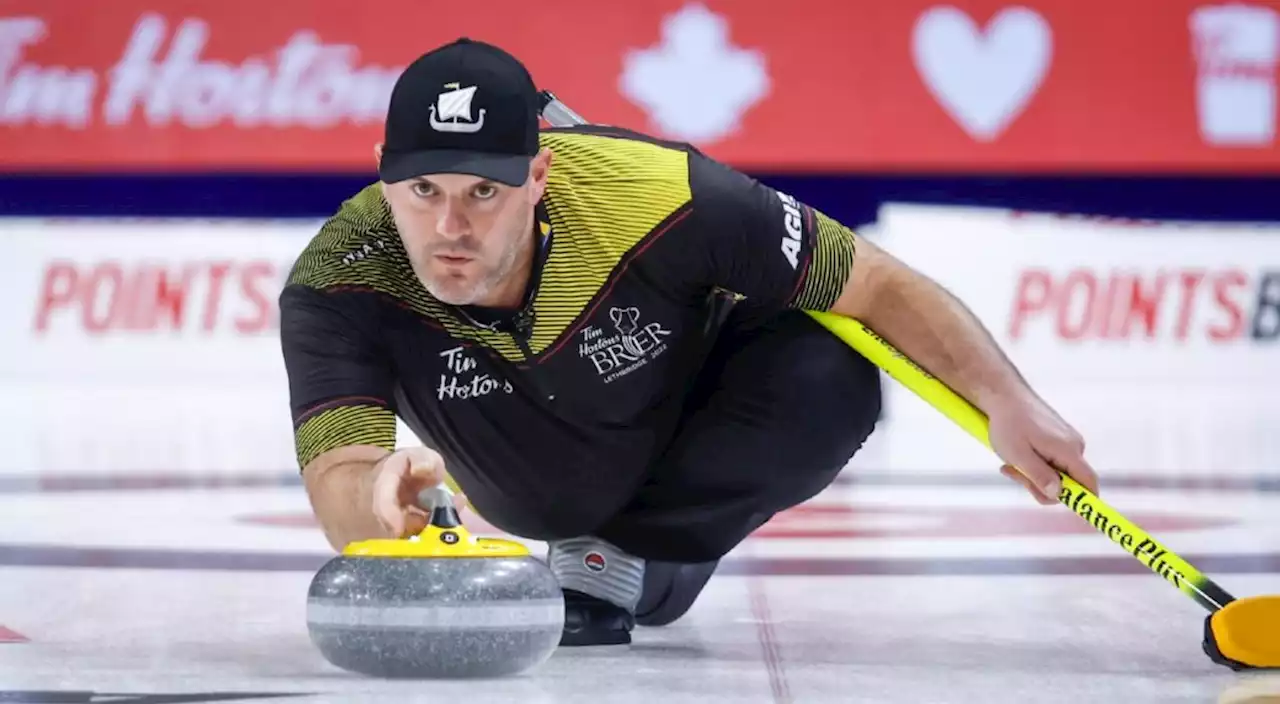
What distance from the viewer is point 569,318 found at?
297 centimetres

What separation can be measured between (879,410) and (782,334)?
25 cm

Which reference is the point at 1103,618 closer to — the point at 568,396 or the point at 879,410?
the point at 879,410

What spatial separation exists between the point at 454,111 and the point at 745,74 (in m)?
6.99

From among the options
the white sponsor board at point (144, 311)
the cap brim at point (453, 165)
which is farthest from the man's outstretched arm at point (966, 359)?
the white sponsor board at point (144, 311)

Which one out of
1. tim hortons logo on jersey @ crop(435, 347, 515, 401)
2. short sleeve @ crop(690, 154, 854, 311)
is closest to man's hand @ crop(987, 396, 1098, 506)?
short sleeve @ crop(690, 154, 854, 311)

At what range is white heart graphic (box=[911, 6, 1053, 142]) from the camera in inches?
369

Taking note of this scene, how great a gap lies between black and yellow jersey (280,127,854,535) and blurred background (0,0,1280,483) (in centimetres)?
624

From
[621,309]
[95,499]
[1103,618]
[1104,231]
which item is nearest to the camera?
[621,309]

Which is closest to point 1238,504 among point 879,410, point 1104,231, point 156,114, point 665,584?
point 879,410

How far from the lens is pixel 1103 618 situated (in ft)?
10.7

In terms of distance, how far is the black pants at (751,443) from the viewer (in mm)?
3281

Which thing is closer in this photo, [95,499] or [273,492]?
[95,499]

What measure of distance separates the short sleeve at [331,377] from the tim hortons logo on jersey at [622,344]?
0.33m

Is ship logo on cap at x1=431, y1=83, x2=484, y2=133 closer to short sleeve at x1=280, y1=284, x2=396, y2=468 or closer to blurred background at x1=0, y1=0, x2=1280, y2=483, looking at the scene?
short sleeve at x1=280, y1=284, x2=396, y2=468
